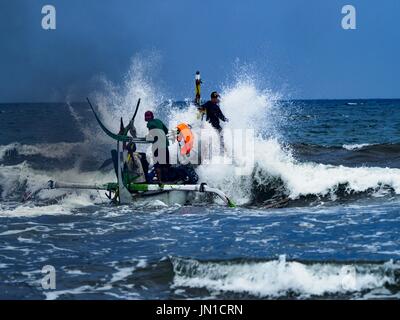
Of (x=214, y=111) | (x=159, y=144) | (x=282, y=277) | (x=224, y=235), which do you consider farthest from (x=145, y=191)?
(x=282, y=277)

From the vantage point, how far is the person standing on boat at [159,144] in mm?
15430

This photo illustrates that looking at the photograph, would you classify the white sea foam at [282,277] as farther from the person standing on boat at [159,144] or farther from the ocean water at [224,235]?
the person standing on boat at [159,144]

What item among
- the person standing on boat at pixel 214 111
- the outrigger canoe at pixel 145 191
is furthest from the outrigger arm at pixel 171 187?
the person standing on boat at pixel 214 111

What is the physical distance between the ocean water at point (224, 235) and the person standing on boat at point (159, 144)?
1008mm

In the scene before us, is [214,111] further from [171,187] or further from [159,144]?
[171,187]

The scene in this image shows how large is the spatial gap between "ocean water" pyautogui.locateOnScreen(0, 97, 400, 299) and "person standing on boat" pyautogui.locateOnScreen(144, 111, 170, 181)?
1.01m

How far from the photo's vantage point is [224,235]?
1173cm

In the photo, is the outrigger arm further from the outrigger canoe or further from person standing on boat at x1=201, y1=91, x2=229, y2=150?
person standing on boat at x1=201, y1=91, x2=229, y2=150

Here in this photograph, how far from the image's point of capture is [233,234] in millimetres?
11805

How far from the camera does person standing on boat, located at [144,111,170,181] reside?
15430 millimetres

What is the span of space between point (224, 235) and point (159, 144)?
14.4ft

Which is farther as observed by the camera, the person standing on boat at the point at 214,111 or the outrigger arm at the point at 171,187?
the person standing on boat at the point at 214,111

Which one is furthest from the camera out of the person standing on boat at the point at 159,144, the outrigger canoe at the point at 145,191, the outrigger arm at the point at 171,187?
the person standing on boat at the point at 159,144
